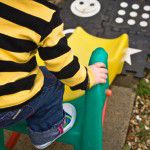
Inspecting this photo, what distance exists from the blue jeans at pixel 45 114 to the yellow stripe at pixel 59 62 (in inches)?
4.9

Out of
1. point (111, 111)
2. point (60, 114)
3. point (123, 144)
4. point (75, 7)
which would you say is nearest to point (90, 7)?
point (75, 7)

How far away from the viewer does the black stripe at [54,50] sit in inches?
44.3

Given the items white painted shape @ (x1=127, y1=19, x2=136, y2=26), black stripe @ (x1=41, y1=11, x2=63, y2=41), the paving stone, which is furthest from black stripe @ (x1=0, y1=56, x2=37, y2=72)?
white painted shape @ (x1=127, y1=19, x2=136, y2=26)

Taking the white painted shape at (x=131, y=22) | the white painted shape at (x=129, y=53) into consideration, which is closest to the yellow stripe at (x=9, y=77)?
the white painted shape at (x=129, y=53)

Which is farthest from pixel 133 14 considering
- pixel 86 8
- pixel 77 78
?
pixel 77 78

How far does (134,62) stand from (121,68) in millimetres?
107

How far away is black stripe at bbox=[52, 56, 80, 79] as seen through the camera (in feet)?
3.89

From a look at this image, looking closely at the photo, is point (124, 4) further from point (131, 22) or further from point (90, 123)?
point (90, 123)

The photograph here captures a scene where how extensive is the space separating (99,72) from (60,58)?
227 millimetres

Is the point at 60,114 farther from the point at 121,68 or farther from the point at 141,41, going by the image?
the point at 141,41

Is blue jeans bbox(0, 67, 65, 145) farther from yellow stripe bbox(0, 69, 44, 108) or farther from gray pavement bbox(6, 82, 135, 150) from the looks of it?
gray pavement bbox(6, 82, 135, 150)

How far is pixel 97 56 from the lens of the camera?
1393mm

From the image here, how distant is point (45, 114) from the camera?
4.33 ft

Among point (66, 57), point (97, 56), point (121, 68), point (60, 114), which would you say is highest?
point (66, 57)
